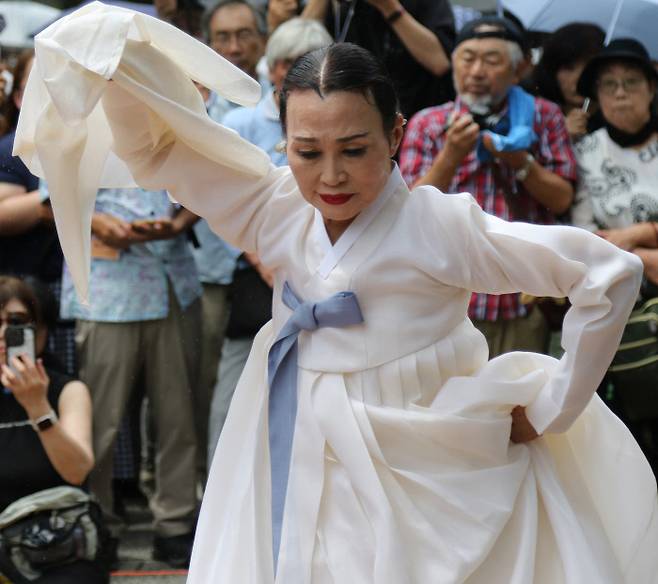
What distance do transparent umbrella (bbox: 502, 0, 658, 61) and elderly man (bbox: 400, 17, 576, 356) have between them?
391mm

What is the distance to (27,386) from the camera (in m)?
4.92

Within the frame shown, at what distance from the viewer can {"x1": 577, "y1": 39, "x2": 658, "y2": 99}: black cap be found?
17.4 feet

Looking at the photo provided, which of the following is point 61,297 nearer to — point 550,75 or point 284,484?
point 550,75

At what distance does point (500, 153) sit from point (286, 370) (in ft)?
6.47

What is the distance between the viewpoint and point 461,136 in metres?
4.98

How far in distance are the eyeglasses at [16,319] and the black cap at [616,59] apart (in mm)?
2378

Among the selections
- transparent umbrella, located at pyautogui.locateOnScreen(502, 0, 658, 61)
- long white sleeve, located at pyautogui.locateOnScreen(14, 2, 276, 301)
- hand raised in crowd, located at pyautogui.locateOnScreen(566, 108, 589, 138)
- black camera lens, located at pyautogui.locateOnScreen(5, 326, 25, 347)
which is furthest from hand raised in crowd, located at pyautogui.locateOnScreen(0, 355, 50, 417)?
transparent umbrella, located at pyautogui.locateOnScreen(502, 0, 658, 61)

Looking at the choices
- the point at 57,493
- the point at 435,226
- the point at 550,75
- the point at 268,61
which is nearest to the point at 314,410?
the point at 435,226

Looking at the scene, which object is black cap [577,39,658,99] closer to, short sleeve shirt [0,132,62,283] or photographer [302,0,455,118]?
photographer [302,0,455,118]

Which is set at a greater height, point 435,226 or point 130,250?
point 435,226

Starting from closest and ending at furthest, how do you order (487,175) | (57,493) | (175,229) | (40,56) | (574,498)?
(40,56), (574,498), (57,493), (487,175), (175,229)

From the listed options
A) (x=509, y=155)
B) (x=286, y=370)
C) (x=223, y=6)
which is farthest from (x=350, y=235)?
(x=223, y=6)

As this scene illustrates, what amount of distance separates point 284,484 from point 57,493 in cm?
172

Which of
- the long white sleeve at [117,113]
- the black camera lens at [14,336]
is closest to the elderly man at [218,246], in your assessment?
the black camera lens at [14,336]
